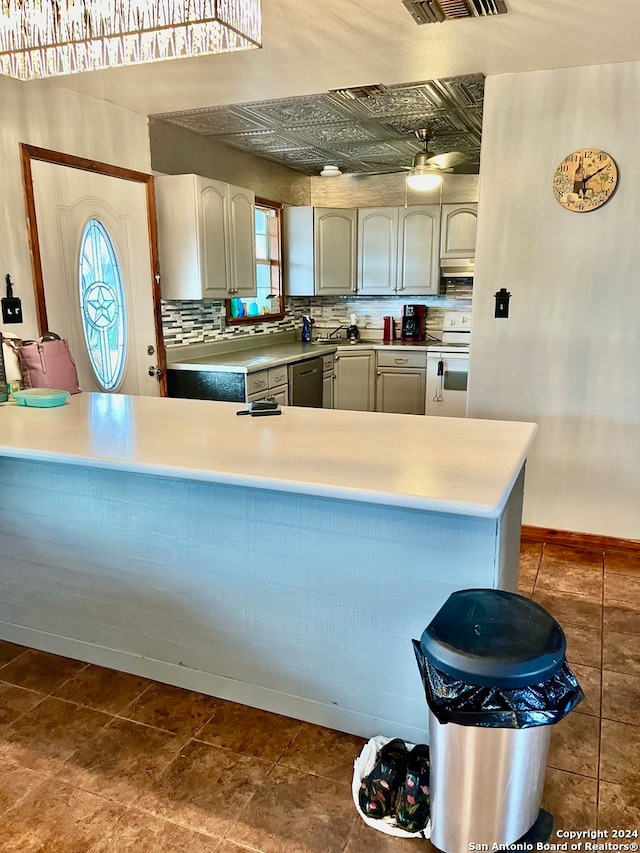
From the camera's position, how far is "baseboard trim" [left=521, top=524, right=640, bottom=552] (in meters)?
3.48

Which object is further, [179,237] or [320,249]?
[320,249]

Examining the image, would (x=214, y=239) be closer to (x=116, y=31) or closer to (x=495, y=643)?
(x=116, y=31)

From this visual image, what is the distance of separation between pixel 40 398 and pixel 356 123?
2865mm

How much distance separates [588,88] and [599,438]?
71.2 inches

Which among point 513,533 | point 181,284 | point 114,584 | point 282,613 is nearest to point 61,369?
point 114,584

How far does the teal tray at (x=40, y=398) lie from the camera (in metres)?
2.62

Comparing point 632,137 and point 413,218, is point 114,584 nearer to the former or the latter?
point 632,137

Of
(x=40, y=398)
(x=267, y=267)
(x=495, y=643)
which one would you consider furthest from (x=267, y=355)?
(x=495, y=643)

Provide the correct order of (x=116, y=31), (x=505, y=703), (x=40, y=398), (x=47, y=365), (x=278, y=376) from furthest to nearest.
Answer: (x=278, y=376), (x=47, y=365), (x=40, y=398), (x=116, y=31), (x=505, y=703)

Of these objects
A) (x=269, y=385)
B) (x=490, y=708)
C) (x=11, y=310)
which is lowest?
(x=490, y=708)

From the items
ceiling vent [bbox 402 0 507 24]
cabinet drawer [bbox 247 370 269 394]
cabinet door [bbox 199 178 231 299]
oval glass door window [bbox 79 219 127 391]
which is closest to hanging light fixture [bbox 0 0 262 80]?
ceiling vent [bbox 402 0 507 24]

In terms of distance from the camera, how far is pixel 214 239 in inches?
167

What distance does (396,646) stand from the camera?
1.87 m

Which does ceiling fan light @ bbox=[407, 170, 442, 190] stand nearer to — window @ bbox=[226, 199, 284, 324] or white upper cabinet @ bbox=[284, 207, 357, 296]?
white upper cabinet @ bbox=[284, 207, 357, 296]
